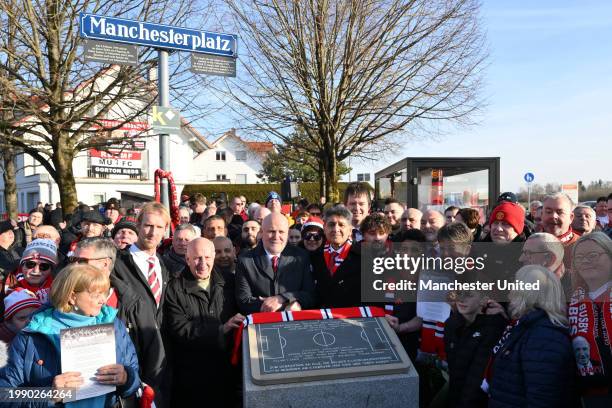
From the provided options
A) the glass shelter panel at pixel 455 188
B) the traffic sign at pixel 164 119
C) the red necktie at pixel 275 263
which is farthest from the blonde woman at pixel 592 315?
the glass shelter panel at pixel 455 188

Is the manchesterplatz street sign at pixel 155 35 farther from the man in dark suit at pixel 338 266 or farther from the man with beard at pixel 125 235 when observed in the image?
the man in dark suit at pixel 338 266

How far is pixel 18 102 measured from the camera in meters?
11.0

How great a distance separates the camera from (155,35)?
607 cm

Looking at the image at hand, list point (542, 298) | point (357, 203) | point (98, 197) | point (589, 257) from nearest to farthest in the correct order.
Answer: point (542, 298) < point (589, 257) < point (357, 203) < point (98, 197)

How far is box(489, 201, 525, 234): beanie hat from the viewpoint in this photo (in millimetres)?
4773

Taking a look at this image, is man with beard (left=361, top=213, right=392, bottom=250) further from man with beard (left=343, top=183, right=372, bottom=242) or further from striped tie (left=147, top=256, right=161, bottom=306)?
striped tie (left=147, top=256, right=161, bottom=306)

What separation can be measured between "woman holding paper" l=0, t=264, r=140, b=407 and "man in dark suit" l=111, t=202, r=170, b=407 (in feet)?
1.73

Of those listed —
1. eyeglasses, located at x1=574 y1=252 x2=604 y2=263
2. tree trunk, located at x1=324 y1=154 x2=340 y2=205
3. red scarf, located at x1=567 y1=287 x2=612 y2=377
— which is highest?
tree trunk, located at x1=324 y1=154 x2=340 y2=205

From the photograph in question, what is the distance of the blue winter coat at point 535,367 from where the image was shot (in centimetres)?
267

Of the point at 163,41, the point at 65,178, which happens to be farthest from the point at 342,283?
the point at 65,178

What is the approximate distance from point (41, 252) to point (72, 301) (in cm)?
114

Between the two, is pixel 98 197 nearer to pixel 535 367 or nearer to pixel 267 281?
pixel 267 281

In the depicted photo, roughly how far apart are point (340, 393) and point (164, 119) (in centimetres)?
410

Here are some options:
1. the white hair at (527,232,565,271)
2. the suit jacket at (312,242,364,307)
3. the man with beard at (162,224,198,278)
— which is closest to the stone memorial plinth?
the suit jacket at (312,242,364,307)
